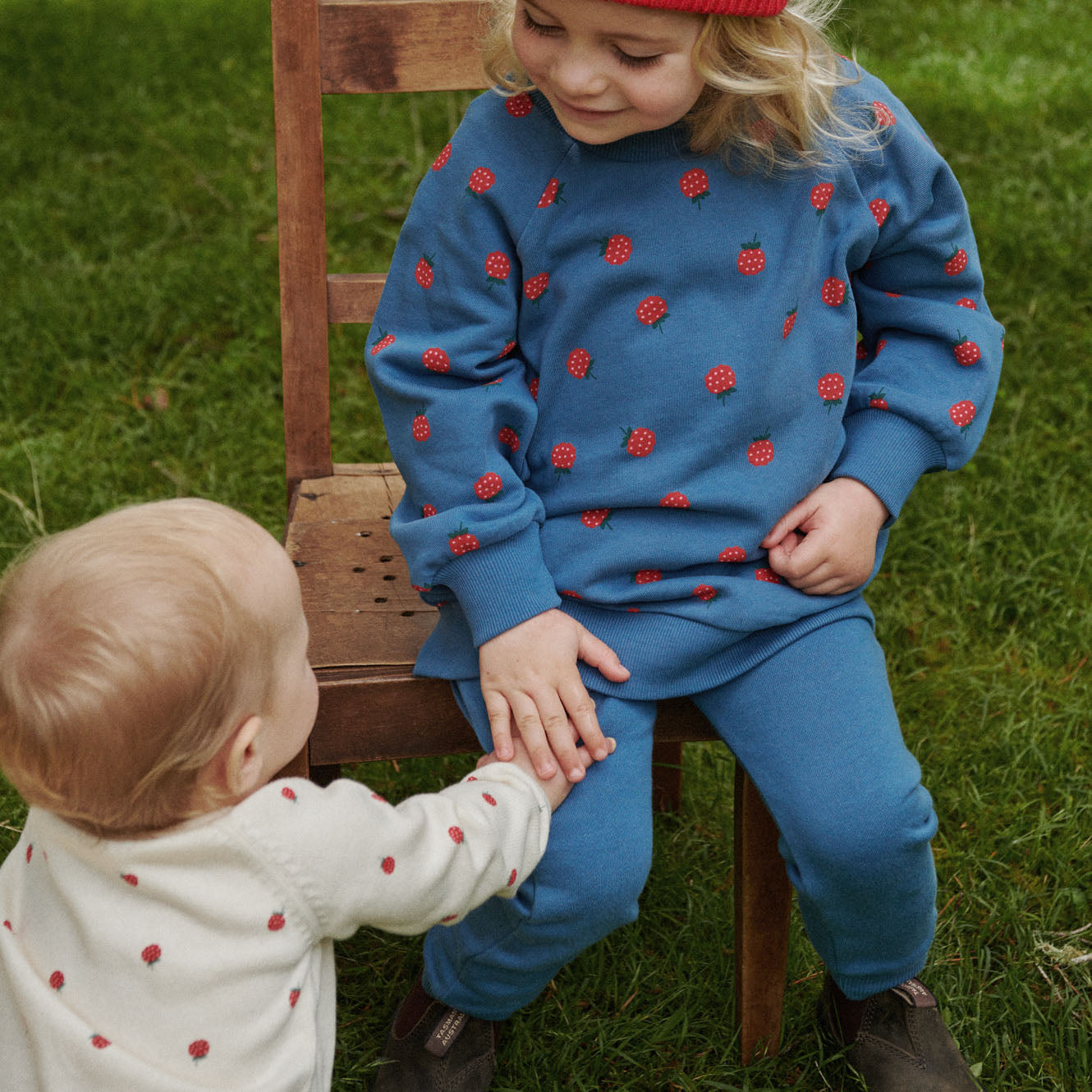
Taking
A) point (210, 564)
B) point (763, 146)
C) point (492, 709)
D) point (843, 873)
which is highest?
point (763, 146)

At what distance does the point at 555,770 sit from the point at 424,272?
→ 0.62 metres

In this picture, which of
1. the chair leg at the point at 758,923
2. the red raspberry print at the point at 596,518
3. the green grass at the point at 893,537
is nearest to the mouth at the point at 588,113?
the red raspberry print at the point at 596,518

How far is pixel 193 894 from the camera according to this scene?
1254 mm

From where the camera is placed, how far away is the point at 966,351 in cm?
170

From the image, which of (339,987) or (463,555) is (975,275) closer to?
(463,555)

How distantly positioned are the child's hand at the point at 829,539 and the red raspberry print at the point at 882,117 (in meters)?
0.43

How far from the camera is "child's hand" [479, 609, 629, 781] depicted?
1.55 m

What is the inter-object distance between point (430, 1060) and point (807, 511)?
0.87 meters

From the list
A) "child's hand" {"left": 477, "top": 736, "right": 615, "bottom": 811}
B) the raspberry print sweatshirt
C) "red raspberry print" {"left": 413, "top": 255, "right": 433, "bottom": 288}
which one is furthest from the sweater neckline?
"child's hand" {"left": 477, "top": 736, "right": 615, "bottom": 811}

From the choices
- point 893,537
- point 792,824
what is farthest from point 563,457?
point 893,537

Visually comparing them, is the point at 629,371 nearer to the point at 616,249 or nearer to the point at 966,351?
the point at 616,249

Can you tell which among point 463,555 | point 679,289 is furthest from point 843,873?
point 679,289

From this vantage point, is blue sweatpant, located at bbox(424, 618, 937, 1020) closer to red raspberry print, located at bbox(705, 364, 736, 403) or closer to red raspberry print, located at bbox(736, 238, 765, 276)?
red raspberry print, located at bbox(705, 364, 736, 403)

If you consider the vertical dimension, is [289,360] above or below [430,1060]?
above
